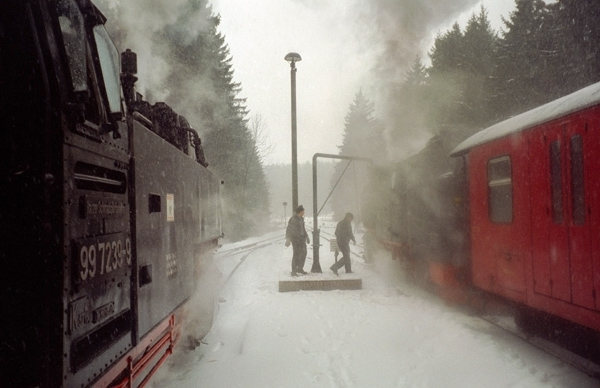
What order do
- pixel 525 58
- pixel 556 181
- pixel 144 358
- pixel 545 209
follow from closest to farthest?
pixel 144 358 → pixel 556 181 → pixel 545 209 → pixel 525 58

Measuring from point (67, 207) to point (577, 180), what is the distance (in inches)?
194

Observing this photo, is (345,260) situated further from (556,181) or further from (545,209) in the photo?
(556,181)

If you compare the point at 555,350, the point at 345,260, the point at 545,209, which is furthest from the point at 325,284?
the point at 545,209

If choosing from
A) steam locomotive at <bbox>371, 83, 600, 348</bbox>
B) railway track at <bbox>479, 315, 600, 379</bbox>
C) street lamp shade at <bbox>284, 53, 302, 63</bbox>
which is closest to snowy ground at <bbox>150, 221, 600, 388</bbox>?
railway track at <bbox>479, 315, 600, 379</bbox>

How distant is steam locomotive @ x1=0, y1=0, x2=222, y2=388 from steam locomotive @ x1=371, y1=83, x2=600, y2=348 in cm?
444

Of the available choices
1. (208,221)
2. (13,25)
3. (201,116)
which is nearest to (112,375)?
(13,25)

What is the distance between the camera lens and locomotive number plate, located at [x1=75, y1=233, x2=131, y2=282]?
2.23 meters

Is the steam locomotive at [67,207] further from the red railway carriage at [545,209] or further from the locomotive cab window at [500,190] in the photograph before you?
the locomotive cab window at [500,190]

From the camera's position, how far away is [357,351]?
569 cm

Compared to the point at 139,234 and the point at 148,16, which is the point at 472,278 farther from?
the point at 148,16

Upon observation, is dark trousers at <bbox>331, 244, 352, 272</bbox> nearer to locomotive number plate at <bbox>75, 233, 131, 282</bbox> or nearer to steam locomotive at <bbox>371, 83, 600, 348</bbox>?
steam locomotive at <bbox>371, 83, 600, 348</bbox>

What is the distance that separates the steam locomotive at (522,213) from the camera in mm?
4363

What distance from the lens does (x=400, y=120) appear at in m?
26.3

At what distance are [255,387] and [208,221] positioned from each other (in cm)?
294
